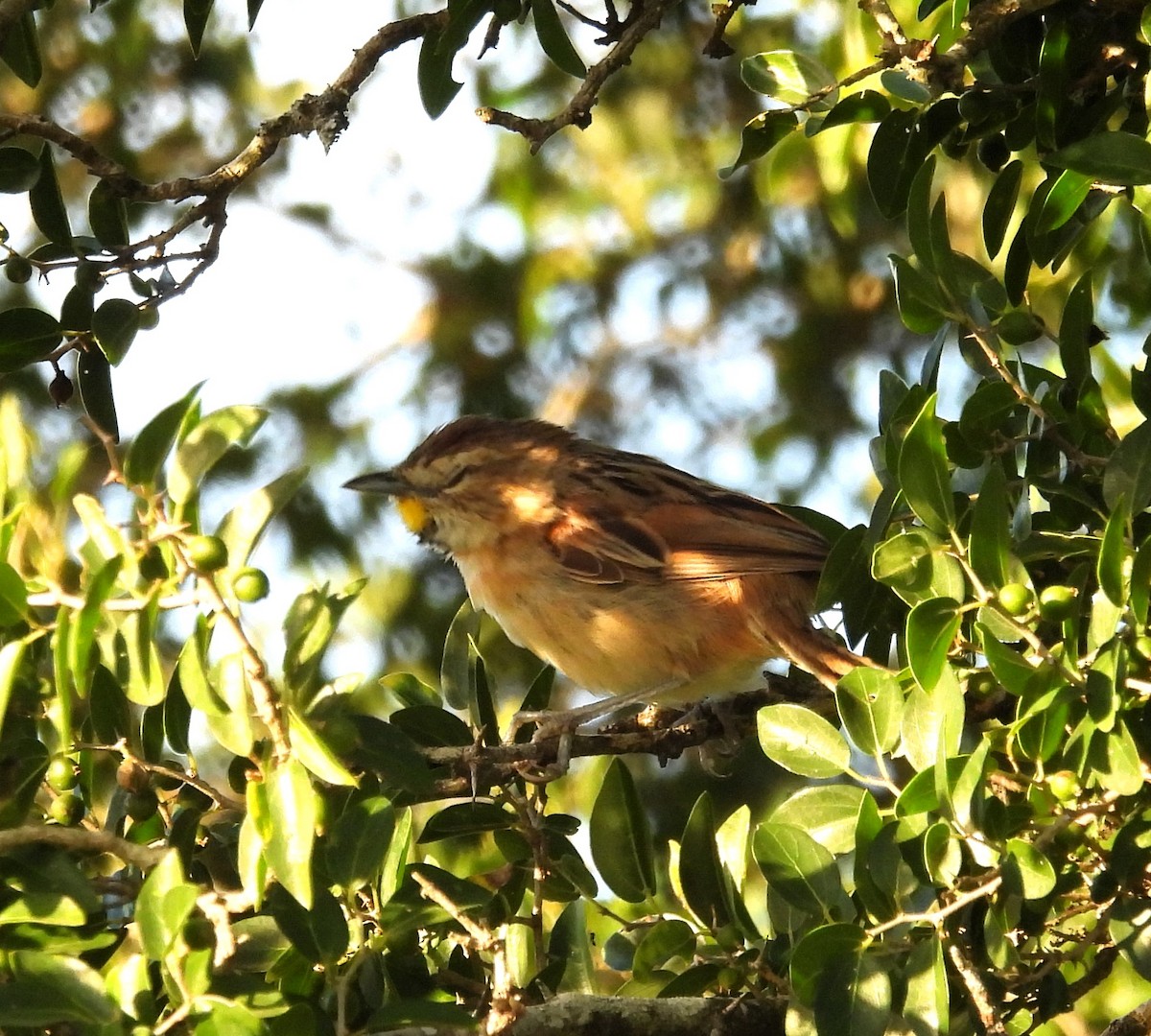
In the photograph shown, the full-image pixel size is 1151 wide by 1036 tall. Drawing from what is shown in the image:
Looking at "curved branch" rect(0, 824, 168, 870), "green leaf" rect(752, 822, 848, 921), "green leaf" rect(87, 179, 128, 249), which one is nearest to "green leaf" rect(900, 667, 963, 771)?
"green leaf" rect(752, 822, 848, 921)

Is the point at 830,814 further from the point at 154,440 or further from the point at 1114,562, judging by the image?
the point at 154,440

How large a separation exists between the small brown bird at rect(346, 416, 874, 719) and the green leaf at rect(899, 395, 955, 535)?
210 cm

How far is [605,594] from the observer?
19.2ft

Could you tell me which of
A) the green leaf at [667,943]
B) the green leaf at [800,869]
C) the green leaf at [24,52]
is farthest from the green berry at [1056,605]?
the green leaf at [24,52]

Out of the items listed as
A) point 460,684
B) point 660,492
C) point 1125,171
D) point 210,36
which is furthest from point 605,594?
point 210,36

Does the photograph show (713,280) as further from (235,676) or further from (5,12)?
(235,676)

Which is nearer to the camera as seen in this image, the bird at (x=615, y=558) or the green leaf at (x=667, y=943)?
the green leaf at (x=667, y=943)

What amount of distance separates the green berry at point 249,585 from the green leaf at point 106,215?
53.2 inches

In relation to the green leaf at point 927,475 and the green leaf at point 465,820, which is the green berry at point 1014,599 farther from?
the green leaf at point 465,820

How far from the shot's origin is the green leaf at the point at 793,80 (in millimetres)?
3707

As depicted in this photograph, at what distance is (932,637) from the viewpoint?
9.57 feet

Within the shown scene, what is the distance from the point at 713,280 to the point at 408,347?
1816 millimetres

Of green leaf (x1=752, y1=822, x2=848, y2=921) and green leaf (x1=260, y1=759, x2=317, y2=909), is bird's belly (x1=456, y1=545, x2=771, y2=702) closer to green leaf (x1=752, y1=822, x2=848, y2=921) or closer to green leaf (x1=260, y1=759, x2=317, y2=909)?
green leaf (x1=752, y1=822, x2=848, y2=921)

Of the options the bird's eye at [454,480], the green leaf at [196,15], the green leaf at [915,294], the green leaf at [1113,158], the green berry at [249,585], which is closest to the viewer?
the green berry at [249,585]
